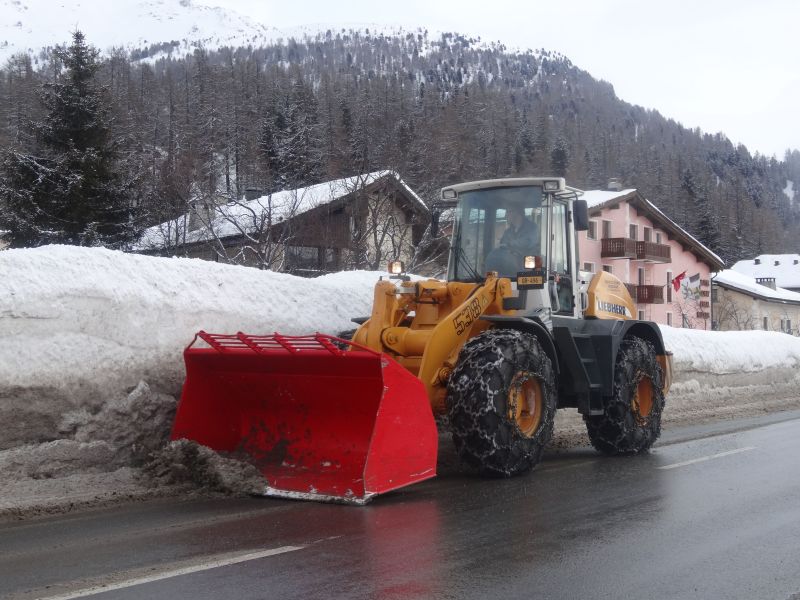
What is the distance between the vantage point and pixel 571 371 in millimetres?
9461

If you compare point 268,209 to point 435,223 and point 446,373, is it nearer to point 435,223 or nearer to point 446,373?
point 435,223

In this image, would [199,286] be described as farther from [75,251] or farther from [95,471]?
[95,471]

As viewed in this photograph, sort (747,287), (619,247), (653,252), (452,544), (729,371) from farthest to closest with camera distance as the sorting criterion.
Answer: (747,287), (653,252), (619,247), (729,371), (452,544)

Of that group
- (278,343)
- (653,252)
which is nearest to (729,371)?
(278,343)

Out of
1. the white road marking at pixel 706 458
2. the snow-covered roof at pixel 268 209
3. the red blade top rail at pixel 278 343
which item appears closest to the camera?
the red blade top rail at pixel 278 343

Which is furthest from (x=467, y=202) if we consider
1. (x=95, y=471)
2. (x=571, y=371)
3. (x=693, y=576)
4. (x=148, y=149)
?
(x=148, y=149)

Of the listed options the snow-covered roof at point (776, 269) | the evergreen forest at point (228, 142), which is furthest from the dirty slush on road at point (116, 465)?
the snow-covered roof at point (776, 269)

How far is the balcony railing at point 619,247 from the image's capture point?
49266 mm

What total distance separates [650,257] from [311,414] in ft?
151

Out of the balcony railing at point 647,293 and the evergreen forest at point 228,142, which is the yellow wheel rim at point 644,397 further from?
the balcony railing at point 647,293

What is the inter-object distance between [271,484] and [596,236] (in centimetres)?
4455

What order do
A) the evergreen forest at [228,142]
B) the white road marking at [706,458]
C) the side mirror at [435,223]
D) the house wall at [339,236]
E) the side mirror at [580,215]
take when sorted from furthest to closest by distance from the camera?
1. the house wall at [339,236]
2. the evergreen forest at [228,142]
3. the side mirror at [435,223]
4. the side mirror at [580,215]
5. the white road marking at [706,458]

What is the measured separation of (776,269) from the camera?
95438mm

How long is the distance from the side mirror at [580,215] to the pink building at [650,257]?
120ft
